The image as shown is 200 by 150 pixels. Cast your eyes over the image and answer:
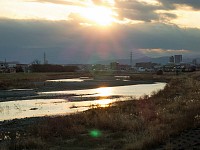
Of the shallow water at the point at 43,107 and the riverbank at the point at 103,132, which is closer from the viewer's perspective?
the riverbank at the point at 103,132

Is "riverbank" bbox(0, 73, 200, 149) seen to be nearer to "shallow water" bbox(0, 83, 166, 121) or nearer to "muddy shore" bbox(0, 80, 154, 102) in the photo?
"shallow water" bbox(0, 83, 166, 121)

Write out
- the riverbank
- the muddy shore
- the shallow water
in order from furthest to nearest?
the muddy shore
the shallow water
the riverbank

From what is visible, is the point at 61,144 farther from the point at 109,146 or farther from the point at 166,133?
the point at 166,133

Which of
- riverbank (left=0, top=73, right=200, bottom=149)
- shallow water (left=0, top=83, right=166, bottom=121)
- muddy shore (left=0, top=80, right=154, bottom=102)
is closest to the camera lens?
riverbank (left=0, top=73, right=200, bottom=149)

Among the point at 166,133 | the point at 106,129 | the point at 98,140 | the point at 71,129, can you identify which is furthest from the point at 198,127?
the point at 71,129

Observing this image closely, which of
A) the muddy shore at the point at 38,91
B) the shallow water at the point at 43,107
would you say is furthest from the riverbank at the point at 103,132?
the muddy shore at the point at 38,91

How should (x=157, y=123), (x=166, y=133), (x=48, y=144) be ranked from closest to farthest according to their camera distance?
(x=166, y=133) → (x=48, y=144) → (x=157, y=123)

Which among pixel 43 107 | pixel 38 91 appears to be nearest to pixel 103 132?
pixel 43 107

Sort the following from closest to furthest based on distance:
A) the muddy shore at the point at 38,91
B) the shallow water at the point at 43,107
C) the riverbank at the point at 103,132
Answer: the riverbank at the point at 103,132 → the shallow water at the point at 43,107 → the muddy shore at the point at 38,91

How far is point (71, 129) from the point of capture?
64.5 ft

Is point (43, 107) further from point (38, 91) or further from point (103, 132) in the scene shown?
point (38, 91)

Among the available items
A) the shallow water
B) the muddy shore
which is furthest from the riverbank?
the muddy shore

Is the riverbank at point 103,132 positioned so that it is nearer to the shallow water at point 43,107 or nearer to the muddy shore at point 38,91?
the shallow water at point 43,107

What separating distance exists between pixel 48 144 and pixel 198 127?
6601 millimetres
